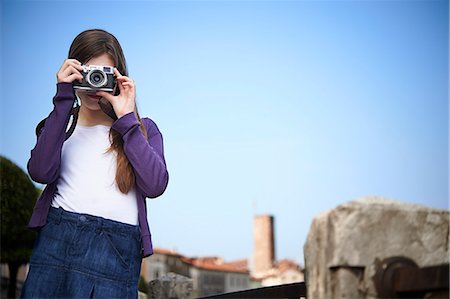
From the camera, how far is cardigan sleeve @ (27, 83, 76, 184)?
2.51 metres

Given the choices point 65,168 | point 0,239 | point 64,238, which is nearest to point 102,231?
point 64,238

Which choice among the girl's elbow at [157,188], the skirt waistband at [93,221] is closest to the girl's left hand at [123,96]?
the girl's elbow at [157,188]

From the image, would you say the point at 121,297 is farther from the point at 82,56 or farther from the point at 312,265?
the point at 82,56

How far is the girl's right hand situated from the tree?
49.2 feet

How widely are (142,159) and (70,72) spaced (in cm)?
55

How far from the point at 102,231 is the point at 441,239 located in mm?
1368

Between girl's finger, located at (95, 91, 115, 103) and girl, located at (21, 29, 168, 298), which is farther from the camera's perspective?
girl's finger, located at (95, 91, 115, 103)

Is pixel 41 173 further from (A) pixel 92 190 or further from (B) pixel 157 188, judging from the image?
(B) pixel 157 188

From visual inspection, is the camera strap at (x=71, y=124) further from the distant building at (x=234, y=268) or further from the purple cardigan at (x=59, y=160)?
the distant building at (x=234, y=268)

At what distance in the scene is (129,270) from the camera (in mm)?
2461

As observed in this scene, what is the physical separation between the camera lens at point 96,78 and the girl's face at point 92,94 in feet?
0.28

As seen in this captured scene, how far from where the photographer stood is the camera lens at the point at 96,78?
104 inches

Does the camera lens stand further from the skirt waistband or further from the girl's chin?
the skirt waistband

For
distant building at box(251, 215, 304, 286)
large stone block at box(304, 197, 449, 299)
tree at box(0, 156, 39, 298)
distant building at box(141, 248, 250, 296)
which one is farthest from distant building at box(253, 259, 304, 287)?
large stone block at box(304, 197, 449, 299)
